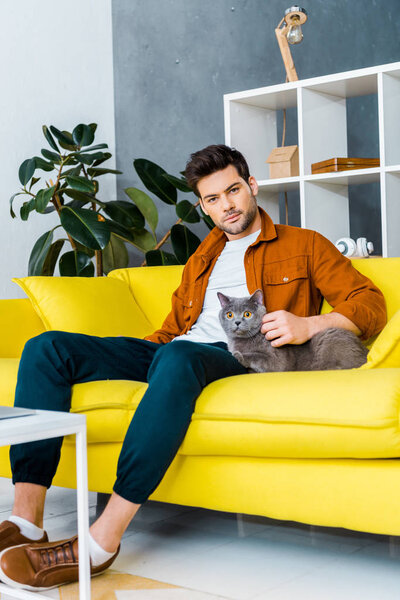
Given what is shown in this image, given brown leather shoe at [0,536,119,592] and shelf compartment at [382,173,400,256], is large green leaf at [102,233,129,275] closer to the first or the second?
shelf compartment at [382,173,400,256]

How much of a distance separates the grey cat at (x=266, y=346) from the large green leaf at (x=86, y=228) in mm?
1338

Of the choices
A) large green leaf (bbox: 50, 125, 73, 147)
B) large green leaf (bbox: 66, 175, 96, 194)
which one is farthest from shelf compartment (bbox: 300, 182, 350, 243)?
large green leaf (bbox: 50, 125, 73, 147)

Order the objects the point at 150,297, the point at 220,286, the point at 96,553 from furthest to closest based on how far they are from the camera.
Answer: the point at 150,297, the point at 220,286, the point at 96,553

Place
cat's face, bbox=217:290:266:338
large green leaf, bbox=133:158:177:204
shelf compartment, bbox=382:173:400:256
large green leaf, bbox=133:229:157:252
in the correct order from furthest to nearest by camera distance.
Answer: large green leaf, bbox=133:229:157:252, large green leaf, bbox=133:158:177:204, shelf compartment, bbox=382:173:400:256, cat's face, bbox=217:290:266:338

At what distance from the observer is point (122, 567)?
174 centimetres

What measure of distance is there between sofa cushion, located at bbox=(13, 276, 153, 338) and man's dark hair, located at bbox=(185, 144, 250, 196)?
617 mm

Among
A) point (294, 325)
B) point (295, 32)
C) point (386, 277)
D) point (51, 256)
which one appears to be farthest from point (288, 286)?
point (51, 256)

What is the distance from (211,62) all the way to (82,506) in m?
3.40

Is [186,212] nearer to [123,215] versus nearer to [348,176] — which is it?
[123,215]

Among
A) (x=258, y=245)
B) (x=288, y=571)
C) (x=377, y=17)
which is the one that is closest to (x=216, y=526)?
(x=288, y=571)

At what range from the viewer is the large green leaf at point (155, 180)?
371cm

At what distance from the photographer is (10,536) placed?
1.63 meters

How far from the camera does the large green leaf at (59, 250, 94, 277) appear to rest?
3.52 m

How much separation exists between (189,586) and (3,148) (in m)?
2.93
